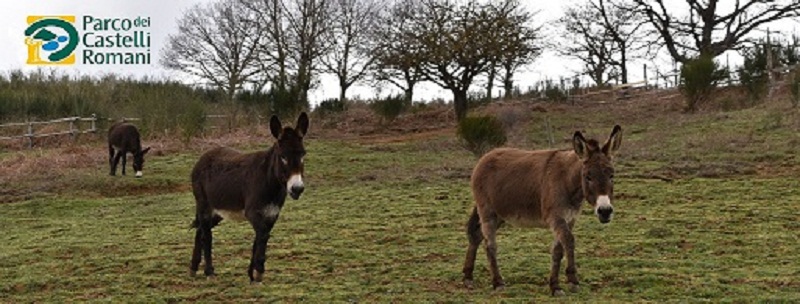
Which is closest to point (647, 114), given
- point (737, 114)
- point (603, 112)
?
point (603, 112)

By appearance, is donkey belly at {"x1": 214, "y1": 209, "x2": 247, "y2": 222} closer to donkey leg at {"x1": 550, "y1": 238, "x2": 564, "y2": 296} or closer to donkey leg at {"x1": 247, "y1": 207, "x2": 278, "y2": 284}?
donkey leg at {"x1": 247, "y1": 207, "x2": 278, "y2": 284}

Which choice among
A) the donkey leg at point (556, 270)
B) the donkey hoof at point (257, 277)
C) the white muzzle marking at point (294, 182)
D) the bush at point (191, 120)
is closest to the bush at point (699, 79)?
the bush at point (191, 120)

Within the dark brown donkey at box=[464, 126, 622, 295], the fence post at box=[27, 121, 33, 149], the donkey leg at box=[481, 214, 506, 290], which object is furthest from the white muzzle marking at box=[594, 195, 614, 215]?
the fence post at box=[27, 121, 33, 149]

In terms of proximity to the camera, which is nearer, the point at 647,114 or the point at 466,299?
the point at 466,299

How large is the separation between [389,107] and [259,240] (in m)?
30.4

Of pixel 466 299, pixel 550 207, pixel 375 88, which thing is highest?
pixel 375 88

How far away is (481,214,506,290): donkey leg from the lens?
320 inches

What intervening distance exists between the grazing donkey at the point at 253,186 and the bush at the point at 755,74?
27.0 m

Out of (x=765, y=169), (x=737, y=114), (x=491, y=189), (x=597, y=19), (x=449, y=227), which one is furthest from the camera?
(x=597, y=19)

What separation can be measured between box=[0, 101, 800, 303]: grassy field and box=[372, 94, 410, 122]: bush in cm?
1567

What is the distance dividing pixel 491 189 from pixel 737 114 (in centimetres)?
2081

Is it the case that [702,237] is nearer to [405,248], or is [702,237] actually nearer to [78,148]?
[405,248]

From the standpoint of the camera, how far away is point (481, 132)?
22.3m

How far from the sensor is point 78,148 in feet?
94.0
